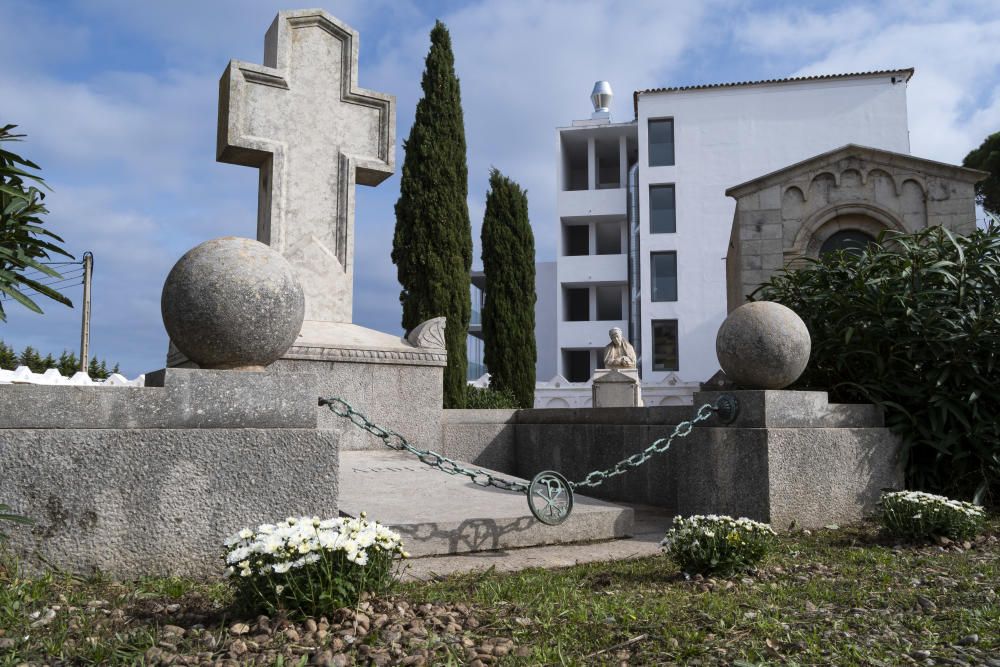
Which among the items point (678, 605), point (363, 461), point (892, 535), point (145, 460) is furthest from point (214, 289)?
point (892, 535)

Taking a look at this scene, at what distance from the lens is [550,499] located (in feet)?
16.8

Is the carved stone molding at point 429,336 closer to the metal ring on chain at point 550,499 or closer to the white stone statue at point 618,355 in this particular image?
the metal ring on chain at point 550,499

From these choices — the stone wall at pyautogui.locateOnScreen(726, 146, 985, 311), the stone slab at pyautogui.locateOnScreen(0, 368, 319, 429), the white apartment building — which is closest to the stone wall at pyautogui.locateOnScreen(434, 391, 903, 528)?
the stone slab at pyautogui.locateOnScreen(0, 368, 319, 429)

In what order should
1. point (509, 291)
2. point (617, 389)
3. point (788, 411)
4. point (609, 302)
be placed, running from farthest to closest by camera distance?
1. point (609, 302)
2. point (509, 291)
3. point (617, 389)
4. point (788, 411)

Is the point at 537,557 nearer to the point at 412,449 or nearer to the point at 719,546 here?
the point at 412,449

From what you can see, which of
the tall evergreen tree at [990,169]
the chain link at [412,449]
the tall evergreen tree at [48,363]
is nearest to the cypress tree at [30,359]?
the tall evergreen tree at [48,363]

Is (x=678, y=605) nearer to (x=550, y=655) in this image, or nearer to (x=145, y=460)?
(x=550, y=655)

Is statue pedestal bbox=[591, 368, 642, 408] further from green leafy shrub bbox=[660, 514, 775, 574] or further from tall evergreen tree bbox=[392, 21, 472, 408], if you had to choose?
green leafy shrub bbox=[660, 514, 775, 574]

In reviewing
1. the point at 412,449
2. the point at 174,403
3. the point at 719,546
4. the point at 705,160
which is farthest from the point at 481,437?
the point at 705,160

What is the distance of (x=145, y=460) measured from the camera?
3719 mm

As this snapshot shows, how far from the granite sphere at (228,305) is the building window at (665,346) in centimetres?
2625

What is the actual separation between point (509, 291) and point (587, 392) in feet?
29.0

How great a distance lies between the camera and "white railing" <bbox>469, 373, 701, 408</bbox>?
2858 cm

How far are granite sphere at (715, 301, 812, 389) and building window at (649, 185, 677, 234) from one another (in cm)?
2444
